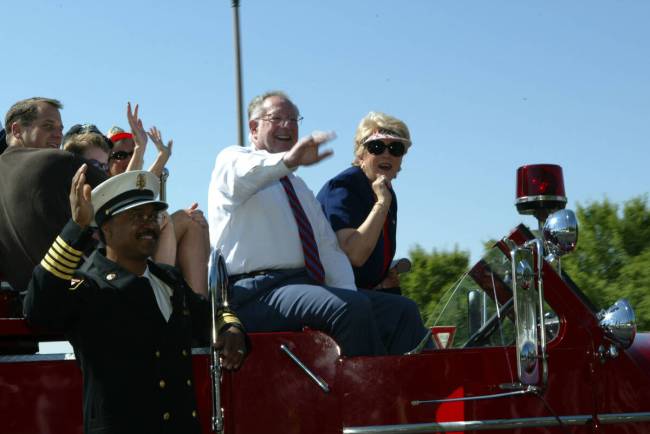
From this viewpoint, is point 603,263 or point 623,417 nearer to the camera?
point 623,417

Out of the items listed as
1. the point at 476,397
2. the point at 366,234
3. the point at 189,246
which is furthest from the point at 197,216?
the point at 476,397

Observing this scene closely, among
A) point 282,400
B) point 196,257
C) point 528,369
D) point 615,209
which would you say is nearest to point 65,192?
point 196,257

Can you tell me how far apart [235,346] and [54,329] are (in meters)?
0.60

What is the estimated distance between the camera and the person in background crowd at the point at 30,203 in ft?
13.8

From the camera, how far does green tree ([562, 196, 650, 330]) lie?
40.5 feet

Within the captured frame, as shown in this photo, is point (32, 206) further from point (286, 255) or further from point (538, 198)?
point (538, 198)

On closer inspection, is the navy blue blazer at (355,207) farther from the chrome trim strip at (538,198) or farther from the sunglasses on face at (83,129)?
the sunglasses on face at (83,129)

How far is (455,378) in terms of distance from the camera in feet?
13.5

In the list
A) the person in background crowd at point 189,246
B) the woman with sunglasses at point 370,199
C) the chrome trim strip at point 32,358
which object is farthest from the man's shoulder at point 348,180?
the chrome trim strip at point 32,358

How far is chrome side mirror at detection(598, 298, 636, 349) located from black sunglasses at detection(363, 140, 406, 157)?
1.41m

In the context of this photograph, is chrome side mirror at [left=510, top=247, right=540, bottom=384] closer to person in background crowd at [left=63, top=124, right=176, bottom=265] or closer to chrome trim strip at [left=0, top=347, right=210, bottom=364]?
chrome trim strip at [left=0, top=347, right=210, bottom=364]

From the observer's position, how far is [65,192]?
14.0 ft

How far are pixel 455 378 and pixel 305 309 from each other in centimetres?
63

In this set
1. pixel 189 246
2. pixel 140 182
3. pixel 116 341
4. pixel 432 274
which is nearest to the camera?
pixel 116 341
